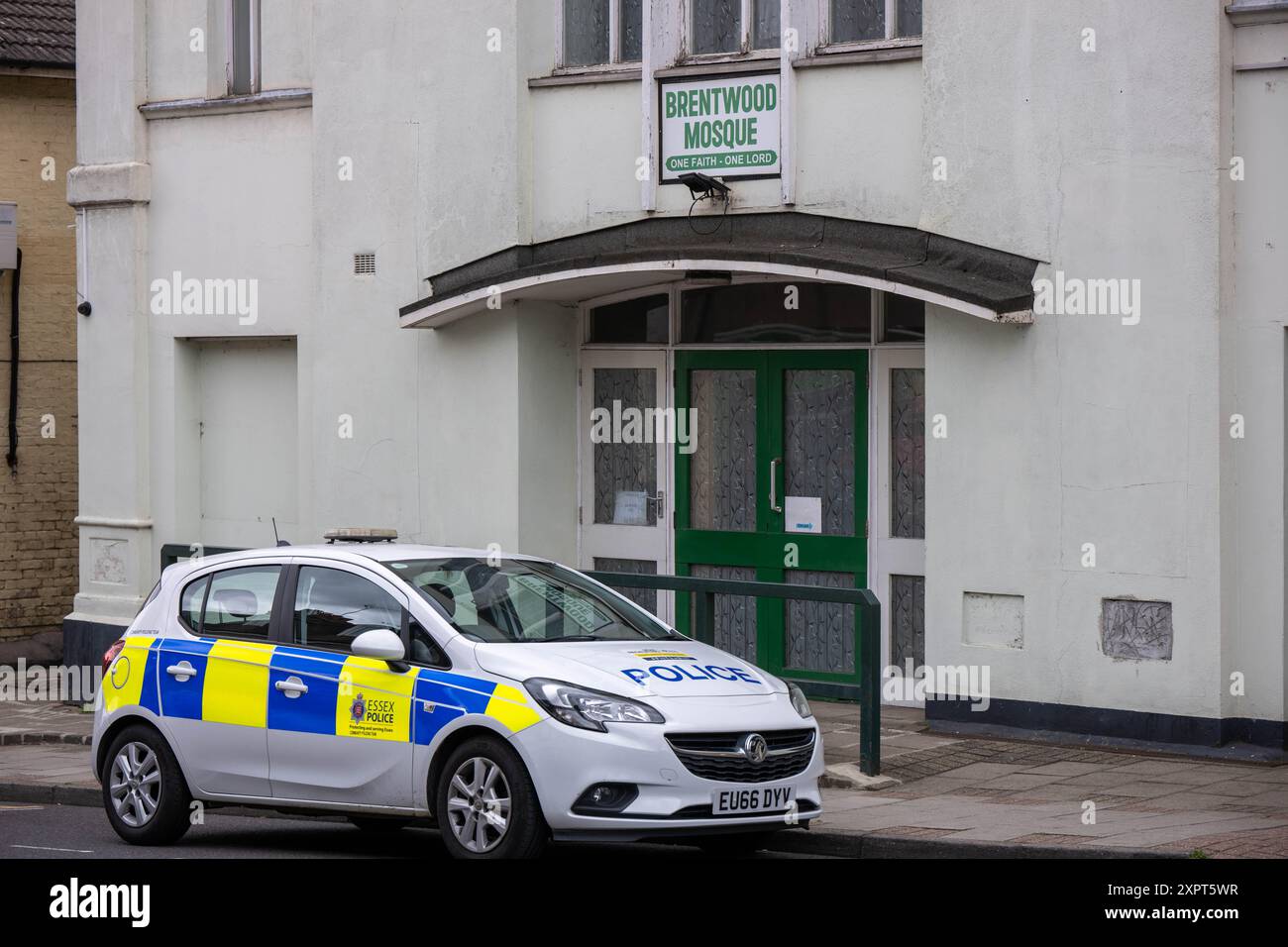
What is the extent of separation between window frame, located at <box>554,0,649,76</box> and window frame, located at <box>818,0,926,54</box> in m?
1.50

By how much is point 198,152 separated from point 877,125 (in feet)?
22.0

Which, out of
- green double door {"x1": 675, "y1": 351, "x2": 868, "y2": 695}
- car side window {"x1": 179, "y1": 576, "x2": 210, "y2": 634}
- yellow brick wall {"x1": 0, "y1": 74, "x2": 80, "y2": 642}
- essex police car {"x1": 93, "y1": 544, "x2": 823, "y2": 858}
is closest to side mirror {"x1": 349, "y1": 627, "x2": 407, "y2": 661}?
essex police car {"x1": 93, "y1": 544, "x2": 823, "y2": 858}

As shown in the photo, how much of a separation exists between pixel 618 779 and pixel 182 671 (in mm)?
2857

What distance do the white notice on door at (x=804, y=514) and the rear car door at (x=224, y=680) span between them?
5.76m

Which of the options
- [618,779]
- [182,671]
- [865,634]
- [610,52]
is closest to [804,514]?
[865,634]

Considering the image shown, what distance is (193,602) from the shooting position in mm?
10617

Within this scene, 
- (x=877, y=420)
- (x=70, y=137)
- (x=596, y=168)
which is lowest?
(x=877, y=420)

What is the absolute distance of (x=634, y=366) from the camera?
1598cm

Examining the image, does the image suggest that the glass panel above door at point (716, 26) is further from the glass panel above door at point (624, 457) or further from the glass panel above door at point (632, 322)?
the glass panel above door at point (624, 457)

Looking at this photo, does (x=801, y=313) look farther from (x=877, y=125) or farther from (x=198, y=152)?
(x=198, y=152)

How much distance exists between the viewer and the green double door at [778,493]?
14.9 metres

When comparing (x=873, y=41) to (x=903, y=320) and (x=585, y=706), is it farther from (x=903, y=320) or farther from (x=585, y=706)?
(x=585, y=706)

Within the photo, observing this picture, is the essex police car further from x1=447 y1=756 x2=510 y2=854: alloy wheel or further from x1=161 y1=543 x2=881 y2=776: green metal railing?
x1=161 y1=543 x2=881 y2=776: green metal railing

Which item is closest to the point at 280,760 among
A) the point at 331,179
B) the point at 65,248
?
the point at 331,179
